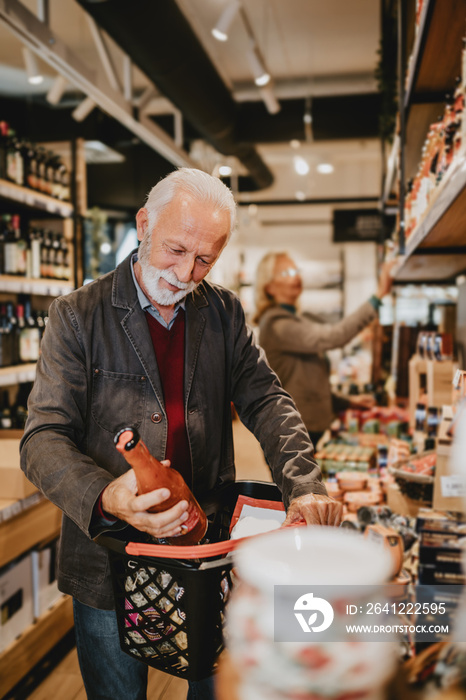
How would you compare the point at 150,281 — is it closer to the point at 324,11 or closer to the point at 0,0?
the point at 0,0

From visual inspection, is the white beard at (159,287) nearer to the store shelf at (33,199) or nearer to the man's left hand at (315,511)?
the man's left hand at (315,511)

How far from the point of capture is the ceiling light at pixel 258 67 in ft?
14.7

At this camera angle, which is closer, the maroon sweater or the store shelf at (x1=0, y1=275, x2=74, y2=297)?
the maroon sweater

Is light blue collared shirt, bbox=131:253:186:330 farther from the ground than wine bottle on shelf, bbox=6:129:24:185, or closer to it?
closer to it

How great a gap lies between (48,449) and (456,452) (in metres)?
0.80

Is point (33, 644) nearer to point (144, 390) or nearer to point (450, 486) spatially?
point (144, 390)

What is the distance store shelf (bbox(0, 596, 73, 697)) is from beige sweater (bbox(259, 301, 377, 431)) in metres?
1.81

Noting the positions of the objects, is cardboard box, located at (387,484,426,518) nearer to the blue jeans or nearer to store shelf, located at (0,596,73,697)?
the blue jeans

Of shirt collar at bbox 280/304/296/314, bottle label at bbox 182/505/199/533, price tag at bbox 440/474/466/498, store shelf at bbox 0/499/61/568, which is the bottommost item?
store shelf at bbox 0/499/61/568

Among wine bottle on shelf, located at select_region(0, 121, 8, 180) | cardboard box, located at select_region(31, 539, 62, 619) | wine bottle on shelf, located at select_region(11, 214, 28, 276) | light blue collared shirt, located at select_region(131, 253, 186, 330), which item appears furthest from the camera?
wine bottle on shelf, located at select_region(11, 214, 28, 276)

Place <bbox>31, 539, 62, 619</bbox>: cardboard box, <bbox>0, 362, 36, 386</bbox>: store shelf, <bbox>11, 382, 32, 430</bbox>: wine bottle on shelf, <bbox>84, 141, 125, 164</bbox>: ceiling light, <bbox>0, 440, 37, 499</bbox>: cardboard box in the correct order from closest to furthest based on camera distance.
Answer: <bbox>0, 440, 37, 499</bbox>: cardboard box < <bbox>31, 539, 62, 619</bbox>: cardboard box < <bbox>0, 362, 36, 386</bbox>: store shelf < <bbox>11, 382, 32, 430</bbox>: wine bottle on shelf < <bbox>84, 141, 125, 164</bbox>: ceiling light

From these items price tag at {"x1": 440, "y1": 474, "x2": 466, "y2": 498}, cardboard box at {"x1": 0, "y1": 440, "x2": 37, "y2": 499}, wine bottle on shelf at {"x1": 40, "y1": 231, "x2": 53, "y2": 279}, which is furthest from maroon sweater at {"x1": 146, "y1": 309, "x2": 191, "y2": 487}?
wine bottle on shelf at {"x1": 40, "y1": 231, "x2": 53, "y2": 279}

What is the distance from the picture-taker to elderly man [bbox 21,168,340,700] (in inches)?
48.7

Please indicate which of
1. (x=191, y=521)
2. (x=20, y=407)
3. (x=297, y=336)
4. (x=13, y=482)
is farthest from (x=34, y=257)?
(x=191, y=521)
